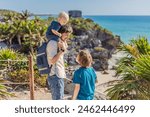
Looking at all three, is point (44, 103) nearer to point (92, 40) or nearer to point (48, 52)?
point (48, 52)

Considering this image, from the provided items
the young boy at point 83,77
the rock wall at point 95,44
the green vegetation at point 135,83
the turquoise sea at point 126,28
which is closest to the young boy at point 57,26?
the young boy at point 83,77

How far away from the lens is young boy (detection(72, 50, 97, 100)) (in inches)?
142

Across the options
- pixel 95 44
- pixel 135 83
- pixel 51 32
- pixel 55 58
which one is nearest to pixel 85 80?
pixel 55 58

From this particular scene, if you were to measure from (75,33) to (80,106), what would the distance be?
46143 mm

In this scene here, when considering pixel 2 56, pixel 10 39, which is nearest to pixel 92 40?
pixel 10 39

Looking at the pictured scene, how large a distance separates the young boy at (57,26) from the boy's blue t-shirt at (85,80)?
0.71 meters

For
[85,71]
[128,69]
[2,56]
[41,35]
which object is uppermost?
[85,71]

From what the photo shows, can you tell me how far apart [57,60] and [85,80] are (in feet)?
2.24

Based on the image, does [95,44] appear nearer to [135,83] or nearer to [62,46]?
[135,83]

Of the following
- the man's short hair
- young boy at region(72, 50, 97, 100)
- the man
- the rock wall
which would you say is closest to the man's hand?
the man

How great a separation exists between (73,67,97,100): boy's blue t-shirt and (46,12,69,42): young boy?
712 mm

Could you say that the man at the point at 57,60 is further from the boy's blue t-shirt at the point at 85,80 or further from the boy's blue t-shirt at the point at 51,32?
the boy's blue t-shirt at the point at 85,80

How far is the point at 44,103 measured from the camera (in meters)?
3.00

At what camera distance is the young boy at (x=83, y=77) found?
3.60 m
